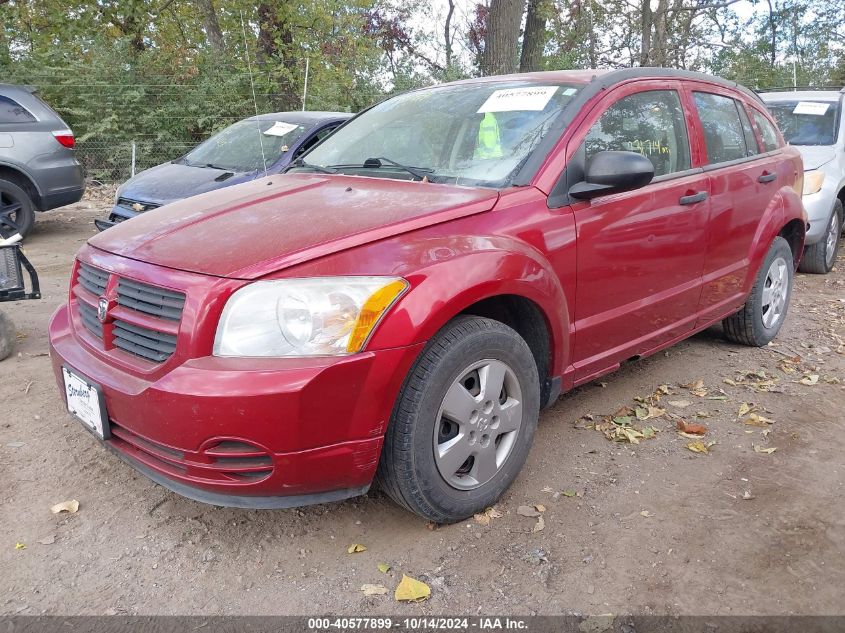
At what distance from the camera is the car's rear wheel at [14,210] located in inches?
298

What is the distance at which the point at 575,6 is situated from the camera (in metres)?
22.5

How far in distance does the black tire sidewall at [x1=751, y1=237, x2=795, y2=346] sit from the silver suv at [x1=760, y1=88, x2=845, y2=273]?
2.24 m

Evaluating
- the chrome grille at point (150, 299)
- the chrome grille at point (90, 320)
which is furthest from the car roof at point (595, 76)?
the chrome grille at point (90, 320)

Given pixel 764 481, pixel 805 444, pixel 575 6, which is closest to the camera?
pixel 764 481

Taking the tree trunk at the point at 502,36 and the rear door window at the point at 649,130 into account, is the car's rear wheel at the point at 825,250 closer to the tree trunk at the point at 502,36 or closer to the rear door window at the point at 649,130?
the rear door window at the point at 649,130

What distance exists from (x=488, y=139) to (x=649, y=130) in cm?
90

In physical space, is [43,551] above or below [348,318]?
below

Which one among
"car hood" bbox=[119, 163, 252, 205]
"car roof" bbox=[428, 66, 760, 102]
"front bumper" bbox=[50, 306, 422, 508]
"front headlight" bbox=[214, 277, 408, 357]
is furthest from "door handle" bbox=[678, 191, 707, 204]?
"car hood" bbox=[119, 163, 252, 205]

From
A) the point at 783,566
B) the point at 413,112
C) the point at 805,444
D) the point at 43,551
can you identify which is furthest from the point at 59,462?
the point at 805,444

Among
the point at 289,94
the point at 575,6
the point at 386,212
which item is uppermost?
the point at 575,6

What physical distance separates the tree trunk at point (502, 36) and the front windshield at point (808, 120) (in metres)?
4.85

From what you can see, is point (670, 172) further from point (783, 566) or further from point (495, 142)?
point (783, 566)

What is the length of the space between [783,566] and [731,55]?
785 inches

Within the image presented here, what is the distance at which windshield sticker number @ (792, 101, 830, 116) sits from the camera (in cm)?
751
